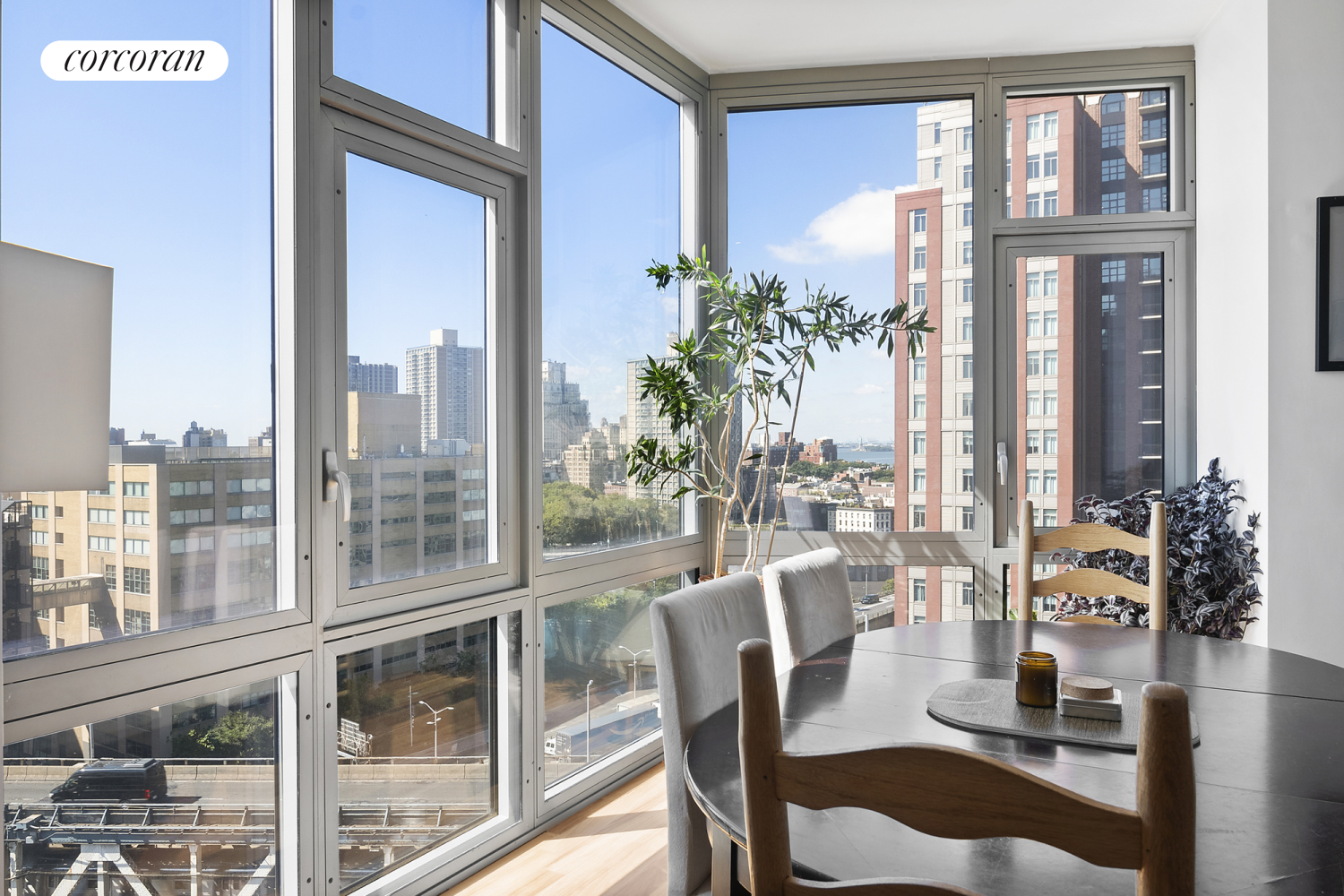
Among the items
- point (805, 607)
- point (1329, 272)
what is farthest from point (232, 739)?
point (1329, 272)

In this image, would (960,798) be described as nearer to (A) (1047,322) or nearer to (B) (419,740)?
(B) (419,740)

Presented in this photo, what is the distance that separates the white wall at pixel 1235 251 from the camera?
3.01 m

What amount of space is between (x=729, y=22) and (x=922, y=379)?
172cm

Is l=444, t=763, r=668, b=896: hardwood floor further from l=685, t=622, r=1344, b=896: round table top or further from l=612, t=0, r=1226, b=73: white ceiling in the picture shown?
l=612, t=0, r=1226, b=73: white ceiling

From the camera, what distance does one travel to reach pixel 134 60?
5.88 feet

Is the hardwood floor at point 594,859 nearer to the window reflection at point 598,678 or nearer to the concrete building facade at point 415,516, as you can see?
the window reflection at point 598,678

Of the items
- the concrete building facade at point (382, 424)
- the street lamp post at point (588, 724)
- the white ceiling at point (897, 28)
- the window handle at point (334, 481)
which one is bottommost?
the street lamp post at point (588, 724)

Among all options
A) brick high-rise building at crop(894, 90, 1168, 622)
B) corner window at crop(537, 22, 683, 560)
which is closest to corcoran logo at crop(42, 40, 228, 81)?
corner window at crop(537, 22, 683, 560)

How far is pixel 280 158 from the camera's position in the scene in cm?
208

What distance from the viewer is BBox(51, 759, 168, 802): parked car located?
5.61 feet

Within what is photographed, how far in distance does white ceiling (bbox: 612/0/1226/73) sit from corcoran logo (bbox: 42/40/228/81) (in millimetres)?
1776

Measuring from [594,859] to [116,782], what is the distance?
142cm

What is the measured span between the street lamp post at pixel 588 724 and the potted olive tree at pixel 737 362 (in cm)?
71

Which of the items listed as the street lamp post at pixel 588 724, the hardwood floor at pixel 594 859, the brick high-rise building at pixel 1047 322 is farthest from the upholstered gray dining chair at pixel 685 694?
the brick high-rise building at pixel 1047 322
